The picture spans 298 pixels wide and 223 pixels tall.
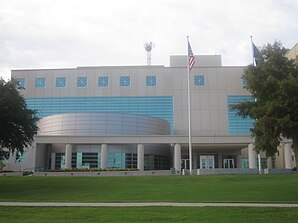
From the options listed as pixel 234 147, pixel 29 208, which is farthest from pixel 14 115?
pixel 234 147

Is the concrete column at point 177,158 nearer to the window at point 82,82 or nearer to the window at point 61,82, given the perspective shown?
the window at point 82,82

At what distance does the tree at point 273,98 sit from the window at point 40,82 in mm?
63273

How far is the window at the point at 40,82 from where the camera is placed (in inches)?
3201

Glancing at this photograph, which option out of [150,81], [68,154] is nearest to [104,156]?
[68,154]

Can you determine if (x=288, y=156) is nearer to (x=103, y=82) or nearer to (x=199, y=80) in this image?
(x=199, y=80)

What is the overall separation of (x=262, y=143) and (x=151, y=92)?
5653 cm

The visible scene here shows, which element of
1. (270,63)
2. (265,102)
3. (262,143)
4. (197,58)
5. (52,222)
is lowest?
(52,222)

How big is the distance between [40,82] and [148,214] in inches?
2798

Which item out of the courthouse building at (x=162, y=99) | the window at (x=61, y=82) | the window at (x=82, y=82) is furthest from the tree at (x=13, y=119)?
the window at (x=61, y=82)

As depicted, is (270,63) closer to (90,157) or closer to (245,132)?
(90,157)

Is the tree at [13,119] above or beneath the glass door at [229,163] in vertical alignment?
above

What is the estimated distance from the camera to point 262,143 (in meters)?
23.0

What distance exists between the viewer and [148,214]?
48.9ft

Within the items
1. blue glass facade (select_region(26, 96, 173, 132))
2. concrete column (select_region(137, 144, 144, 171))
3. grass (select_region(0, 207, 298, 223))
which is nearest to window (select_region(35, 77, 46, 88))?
blue glass facade (select_region(26, 96, 173, 132))
